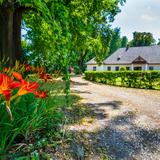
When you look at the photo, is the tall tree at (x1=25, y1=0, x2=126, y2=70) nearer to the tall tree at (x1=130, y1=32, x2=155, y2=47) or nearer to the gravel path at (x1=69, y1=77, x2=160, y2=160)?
the gravel path at (x1=69, y1=77, x2=160, y2=160)

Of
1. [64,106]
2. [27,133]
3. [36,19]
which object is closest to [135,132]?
[64,106]

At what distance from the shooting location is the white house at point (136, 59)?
5267 centimetres

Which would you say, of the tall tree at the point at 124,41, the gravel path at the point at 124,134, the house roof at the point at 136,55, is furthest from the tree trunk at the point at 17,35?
the tall tree at the point at 124,41

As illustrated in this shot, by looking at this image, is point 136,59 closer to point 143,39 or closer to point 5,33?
point 143,39

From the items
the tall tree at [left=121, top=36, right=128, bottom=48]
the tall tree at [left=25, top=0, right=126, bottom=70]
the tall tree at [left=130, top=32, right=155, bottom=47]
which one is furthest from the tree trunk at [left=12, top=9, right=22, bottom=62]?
the tall tree at [left=121, top=36, right=128, bottom=48]

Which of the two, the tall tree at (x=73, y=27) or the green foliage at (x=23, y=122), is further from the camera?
the tall tree at (x=73, y=27)

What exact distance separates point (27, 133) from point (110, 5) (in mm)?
12690

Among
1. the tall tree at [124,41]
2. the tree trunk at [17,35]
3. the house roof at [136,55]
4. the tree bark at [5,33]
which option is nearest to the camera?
the tree bark at [5,33]

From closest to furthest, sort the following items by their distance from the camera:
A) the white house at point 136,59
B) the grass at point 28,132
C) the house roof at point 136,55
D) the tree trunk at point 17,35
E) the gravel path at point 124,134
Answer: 1. the grass at point 28,132
2. the gravel path at point 124,134
3. the tree trunk at point 17,35
4. the white house at point 136,59
5. the house roof at point 136,55

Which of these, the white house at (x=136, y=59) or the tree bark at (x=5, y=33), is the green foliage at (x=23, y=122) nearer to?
the tree bark at (x=5, y=33)

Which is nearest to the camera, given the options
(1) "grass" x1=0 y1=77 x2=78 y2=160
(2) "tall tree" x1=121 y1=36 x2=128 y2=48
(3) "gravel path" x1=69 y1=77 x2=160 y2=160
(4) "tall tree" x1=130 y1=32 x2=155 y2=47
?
(1) "grass" x1=0 y1=77 x2=78 y2=160

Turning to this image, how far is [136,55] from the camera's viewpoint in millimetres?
55188

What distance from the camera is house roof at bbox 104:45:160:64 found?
5294 cm

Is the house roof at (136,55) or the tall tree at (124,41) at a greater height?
the tall tree at (124,41)
